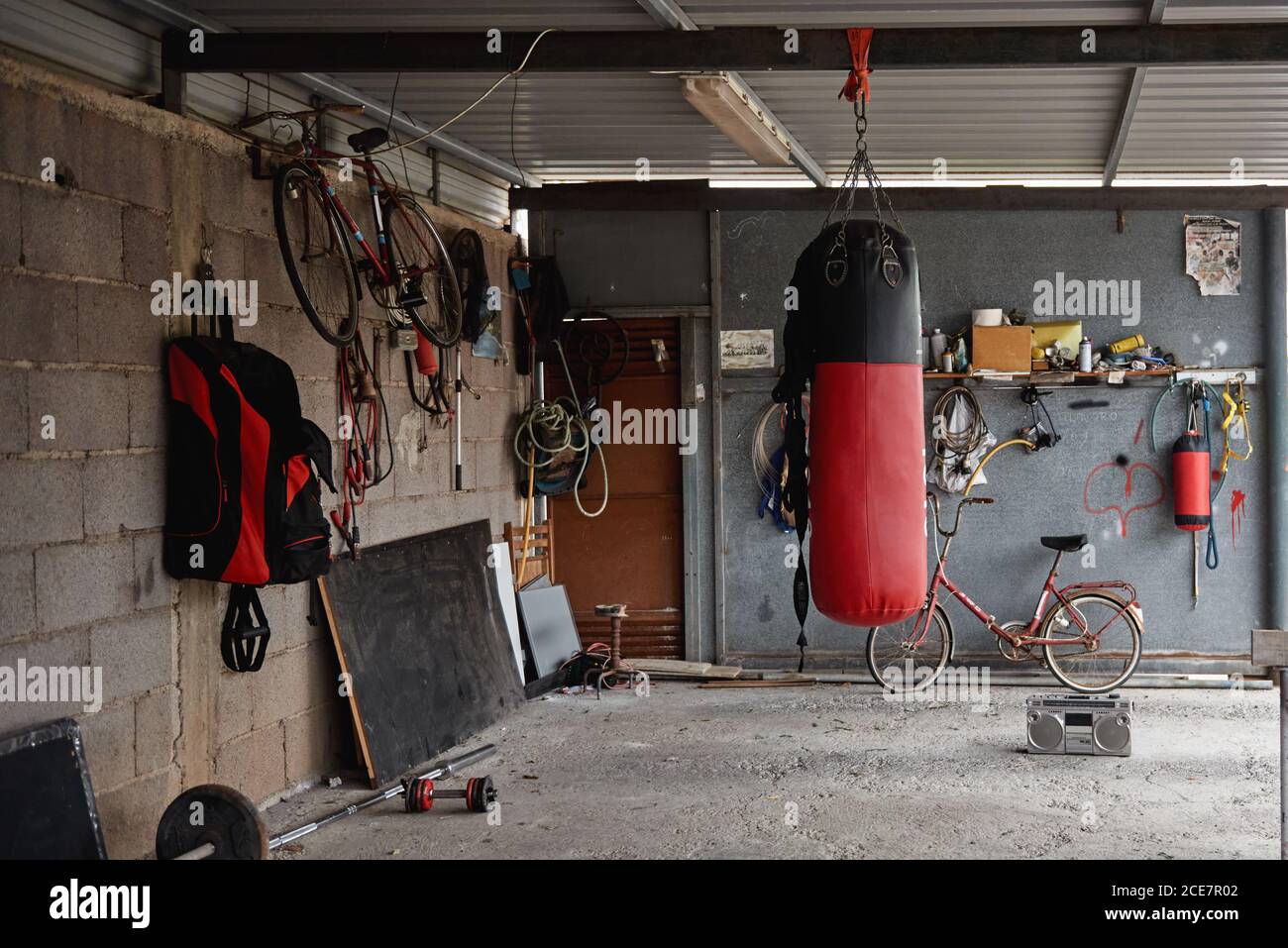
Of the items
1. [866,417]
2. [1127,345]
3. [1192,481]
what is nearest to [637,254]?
[1127,345]

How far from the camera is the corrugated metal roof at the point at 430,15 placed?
4664mm

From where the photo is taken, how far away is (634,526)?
323 inches

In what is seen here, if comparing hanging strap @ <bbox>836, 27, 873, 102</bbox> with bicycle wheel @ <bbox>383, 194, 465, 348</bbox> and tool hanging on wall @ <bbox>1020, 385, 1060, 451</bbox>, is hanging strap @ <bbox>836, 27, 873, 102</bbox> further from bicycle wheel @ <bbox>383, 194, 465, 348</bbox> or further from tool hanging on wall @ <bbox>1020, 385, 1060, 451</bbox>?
tool hanging on wall @ <bbox>1020, 385, 1060, 451</bbox>

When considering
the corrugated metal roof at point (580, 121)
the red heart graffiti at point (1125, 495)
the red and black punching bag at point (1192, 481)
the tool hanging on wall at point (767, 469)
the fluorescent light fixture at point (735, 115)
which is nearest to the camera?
the fluorescent light fixture at point (735, 115)

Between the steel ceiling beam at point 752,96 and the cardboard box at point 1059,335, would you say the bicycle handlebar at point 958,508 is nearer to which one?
the cardboard box at point 1059,335

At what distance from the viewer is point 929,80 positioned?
5.76 metres

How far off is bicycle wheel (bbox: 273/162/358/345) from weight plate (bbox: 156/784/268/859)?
2015mm

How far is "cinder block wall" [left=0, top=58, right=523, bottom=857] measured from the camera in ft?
11.9

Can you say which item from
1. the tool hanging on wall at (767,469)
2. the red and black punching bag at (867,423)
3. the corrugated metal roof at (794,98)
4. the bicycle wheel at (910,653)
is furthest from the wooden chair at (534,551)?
the red and black punching bag at (867,423)

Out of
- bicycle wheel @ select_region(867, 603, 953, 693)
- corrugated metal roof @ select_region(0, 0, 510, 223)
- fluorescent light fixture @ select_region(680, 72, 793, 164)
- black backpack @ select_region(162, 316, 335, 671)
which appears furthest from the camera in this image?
bicycle wheel @ select_region(867, 603, 953, 693)

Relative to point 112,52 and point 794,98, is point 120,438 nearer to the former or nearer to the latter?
point 112,52

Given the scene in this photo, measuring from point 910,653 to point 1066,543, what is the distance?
1183 millimetres

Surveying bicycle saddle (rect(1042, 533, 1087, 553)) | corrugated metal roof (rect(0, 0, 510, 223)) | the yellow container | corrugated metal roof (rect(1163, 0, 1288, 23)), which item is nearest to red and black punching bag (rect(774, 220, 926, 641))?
corrugated metal roof (rect(1163, 0, 1288, 23))

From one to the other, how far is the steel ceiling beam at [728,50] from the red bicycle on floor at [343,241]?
41 centimetres
